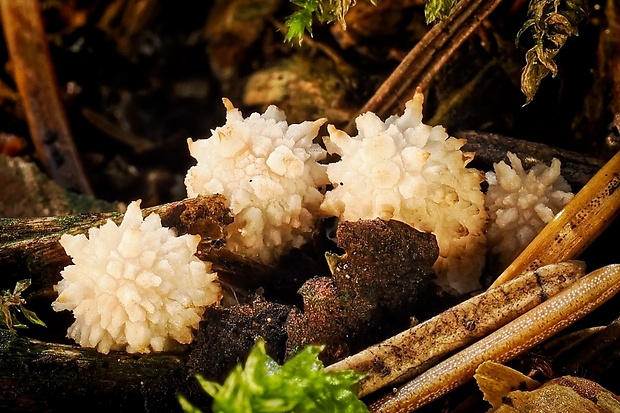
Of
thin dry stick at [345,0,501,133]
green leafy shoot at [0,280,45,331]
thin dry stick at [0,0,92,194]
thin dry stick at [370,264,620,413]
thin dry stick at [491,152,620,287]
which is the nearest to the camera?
thin dry stick at [370,264,620,413]

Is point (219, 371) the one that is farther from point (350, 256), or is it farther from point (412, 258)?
point (412, 258)

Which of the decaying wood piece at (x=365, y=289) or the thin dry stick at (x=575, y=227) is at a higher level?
the thin dry stick at (x=575, y=227)

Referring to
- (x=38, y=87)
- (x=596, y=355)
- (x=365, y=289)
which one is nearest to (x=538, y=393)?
(x=596, y=355)

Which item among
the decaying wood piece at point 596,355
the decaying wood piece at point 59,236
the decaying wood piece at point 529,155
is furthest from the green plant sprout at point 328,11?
the decaying wood piece at point 596,355

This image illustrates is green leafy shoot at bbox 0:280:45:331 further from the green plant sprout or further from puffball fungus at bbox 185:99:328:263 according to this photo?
the green plant sprout

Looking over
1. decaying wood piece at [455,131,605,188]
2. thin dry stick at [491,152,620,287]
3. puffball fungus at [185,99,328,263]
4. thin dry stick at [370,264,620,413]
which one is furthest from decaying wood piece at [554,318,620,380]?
puffball fungus at [185,99,328,263]

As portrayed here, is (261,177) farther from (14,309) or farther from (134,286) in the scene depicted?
(14,309)

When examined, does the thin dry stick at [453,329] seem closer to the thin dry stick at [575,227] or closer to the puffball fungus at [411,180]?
the thin dry stick at [575,227]
